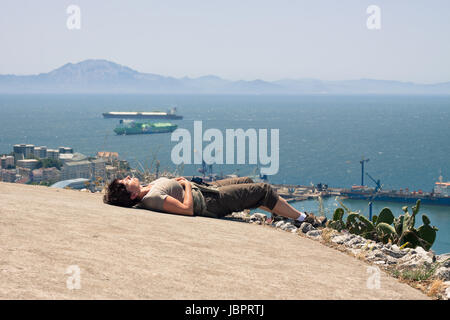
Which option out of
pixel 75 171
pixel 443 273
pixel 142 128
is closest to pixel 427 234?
pixel 443 273

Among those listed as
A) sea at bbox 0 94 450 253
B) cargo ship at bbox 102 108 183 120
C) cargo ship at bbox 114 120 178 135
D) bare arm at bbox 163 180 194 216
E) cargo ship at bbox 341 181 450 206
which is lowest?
cargo ship at bbox 341 181 450 206

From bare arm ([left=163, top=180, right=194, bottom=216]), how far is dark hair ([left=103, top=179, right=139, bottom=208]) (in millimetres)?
298

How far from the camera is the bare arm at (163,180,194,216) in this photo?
14.5 feet

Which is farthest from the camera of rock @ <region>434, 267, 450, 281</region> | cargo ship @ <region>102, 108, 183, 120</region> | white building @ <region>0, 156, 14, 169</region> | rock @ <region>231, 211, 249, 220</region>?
A: cargo ship @ <region>102, 108, 183, 120</region>

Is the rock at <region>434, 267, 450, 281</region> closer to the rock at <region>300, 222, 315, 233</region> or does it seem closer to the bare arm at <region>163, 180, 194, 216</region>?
the rock at <region>300, 222, 315, 233</region>

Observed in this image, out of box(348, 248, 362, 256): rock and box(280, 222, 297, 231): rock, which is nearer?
box(348, 248, 362, 256): rock

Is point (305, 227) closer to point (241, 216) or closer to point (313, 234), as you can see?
point (313, 234)

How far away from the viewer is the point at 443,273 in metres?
3.44

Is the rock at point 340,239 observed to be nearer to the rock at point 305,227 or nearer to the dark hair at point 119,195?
the rock at point 305,227

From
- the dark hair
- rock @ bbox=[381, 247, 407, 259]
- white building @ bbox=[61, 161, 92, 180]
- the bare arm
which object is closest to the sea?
white building @ bbox=[61, 161, 92, 180]

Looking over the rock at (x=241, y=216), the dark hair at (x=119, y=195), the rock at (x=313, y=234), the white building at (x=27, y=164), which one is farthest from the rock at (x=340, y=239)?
the white building at (x=27, y=164)

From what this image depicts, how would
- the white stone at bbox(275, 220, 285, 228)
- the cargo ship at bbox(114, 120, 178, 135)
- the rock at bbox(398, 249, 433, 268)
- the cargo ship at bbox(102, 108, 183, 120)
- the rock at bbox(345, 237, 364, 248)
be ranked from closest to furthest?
the rock at bbox(398, 249, 433, 268)
the rock at bbox(345, 237, 364, 248)
the white stone at bbox(275, 220, 285, 228)
the cargo ship at bbox(114, 120, 178, 135)
the cargo ship at bbox(102, 108, 183, 120)

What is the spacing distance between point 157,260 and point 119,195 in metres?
1.64

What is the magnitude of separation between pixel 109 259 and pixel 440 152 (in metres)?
80.2
